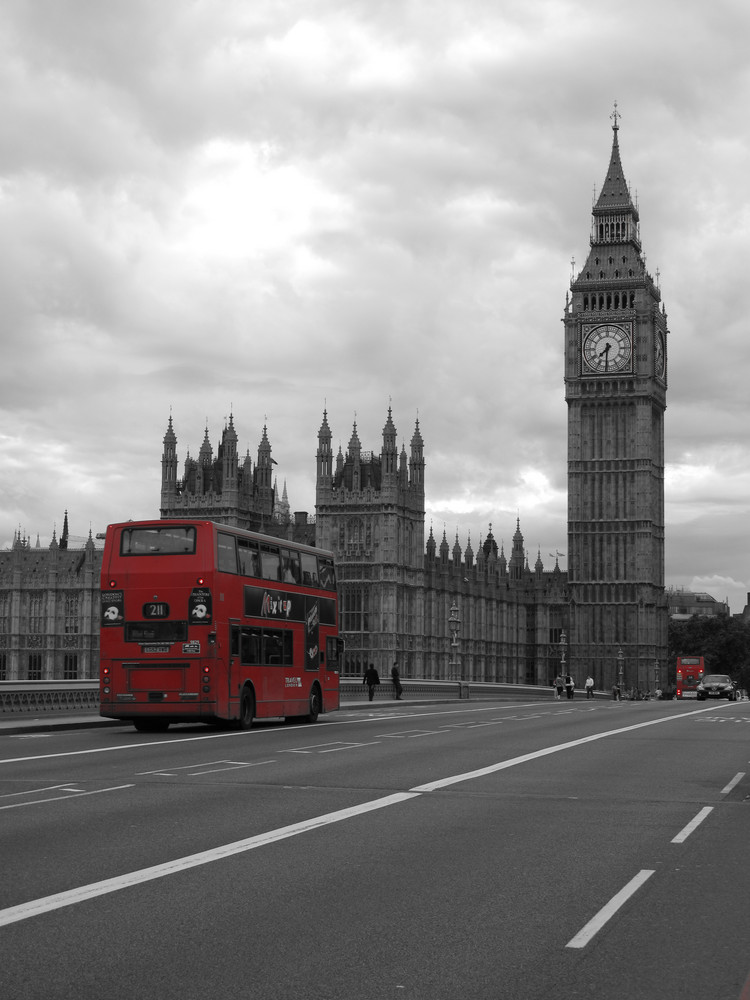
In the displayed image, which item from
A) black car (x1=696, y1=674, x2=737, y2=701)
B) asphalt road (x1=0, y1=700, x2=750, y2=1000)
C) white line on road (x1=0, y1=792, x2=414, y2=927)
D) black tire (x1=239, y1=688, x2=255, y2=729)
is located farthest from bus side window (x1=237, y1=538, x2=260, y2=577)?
black car (x1=696, y1=674, x2=737, y2=701)

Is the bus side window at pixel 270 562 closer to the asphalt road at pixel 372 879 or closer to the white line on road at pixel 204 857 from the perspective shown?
the asphalt road at pixel 372 879

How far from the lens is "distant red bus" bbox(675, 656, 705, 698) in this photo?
8975cm

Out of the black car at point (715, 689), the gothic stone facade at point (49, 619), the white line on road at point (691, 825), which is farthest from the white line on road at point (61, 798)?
the gothic stone facade at point (49, 619)

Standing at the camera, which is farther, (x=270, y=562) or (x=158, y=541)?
(x=270, y=562)

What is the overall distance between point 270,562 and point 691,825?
1678 cm

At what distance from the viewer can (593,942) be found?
795 centimetres

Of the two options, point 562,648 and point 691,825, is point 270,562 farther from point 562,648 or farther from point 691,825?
point 562,648

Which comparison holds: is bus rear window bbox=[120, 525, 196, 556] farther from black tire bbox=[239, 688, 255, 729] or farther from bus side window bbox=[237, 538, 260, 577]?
black tire bbox=[239, 688, 255, 729]

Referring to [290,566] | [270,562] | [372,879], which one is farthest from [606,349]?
[372,879]

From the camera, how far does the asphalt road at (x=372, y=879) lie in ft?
23.5

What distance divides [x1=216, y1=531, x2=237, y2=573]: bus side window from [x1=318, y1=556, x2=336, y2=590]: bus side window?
219 inches

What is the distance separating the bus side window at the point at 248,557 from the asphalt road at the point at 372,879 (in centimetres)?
840

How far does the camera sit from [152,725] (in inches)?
1133

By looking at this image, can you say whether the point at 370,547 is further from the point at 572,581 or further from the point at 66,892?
the point at 66,892
